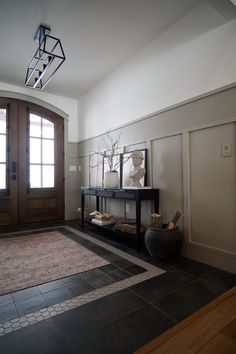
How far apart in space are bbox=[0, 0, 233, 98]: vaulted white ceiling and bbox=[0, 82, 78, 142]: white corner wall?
0.50 meters

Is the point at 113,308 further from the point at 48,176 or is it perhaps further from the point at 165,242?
the point at 48,176

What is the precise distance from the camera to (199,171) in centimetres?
232

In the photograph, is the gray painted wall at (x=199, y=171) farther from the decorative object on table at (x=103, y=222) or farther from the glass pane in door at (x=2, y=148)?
the glass pane in door at (x=2, y=148)

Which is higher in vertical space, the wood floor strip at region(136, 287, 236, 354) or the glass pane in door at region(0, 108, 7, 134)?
the glass pane in door at region(0, 108, 7, 134)

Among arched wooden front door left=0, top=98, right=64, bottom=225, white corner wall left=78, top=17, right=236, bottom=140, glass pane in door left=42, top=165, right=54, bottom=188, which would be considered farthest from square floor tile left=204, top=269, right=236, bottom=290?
glass pane in door left=42, top=165, right=54, bottom=188

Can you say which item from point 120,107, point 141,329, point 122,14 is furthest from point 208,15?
point 141,329

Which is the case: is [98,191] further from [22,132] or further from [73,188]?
[22,132]

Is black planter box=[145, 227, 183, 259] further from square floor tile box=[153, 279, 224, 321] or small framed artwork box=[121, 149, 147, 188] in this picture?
small framed artwork box=[121, 149, 147, 188]

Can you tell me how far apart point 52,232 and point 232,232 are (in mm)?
2846

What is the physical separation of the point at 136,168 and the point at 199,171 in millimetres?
862

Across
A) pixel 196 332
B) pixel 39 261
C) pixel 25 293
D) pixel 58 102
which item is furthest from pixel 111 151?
pixel 196 332

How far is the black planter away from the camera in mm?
2217

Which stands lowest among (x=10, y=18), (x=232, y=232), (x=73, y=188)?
(x=232, y=232)

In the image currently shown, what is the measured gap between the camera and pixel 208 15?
87.7 inches
